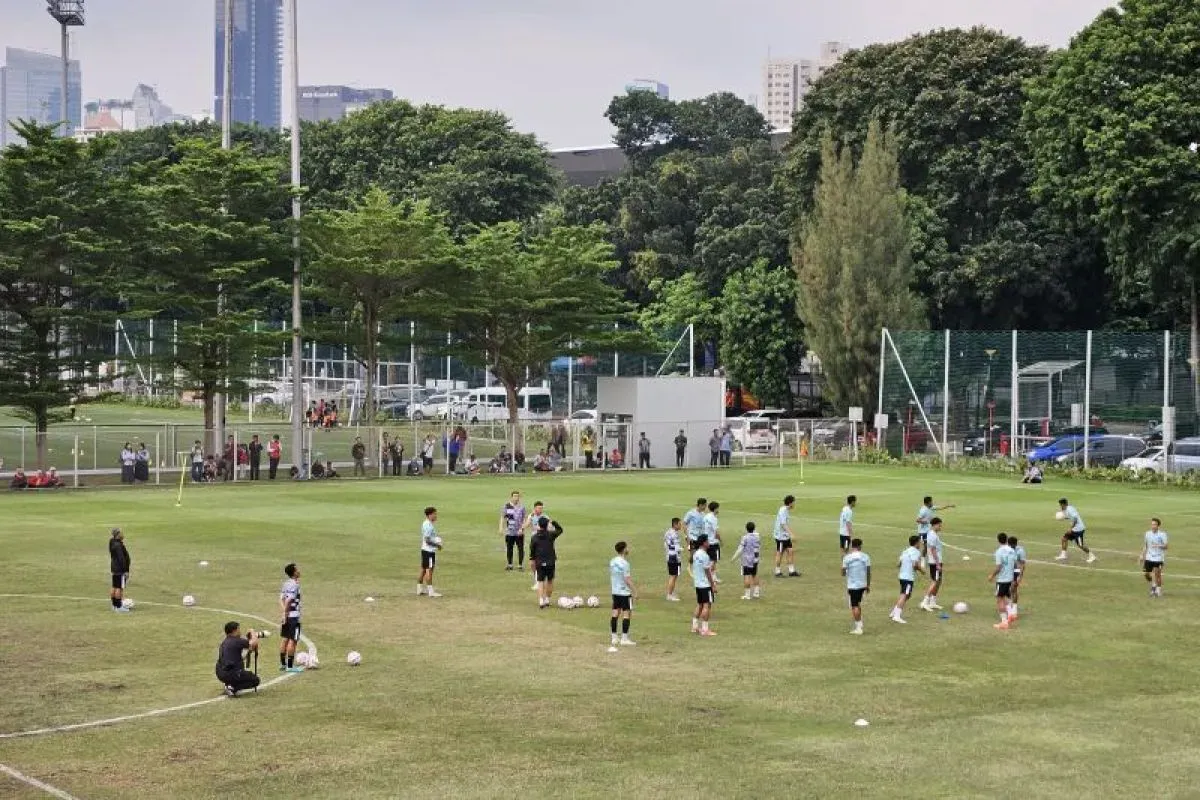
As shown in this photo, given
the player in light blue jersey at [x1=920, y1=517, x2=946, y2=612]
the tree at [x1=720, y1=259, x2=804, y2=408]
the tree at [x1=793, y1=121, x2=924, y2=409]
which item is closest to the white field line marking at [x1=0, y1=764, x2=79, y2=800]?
the player in light blue jersey at [x1=920, y1=517, x2=946, y2=612]

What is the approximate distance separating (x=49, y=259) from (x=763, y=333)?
4620 cm

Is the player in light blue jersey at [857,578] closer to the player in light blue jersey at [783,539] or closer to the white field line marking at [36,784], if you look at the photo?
the player in light blue jersey at [783,539]

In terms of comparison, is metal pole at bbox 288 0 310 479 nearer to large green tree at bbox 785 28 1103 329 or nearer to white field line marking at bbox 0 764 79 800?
large green tree at bbox 785 28 1103 329

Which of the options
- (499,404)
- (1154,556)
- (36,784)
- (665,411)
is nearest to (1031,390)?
(665,411)

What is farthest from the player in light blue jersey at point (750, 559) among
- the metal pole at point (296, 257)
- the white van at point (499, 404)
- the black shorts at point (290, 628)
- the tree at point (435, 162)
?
the tree at point (435, 162)

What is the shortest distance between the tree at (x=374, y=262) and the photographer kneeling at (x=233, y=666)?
4591 centimetres

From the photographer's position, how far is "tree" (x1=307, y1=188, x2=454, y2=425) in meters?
70.2

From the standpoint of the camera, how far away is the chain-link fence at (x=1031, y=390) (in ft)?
225

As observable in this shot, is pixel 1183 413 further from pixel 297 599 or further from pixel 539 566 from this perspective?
pixel 297 599

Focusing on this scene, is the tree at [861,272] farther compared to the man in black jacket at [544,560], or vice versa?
the tree at [861,272]

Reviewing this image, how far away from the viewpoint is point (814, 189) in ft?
301

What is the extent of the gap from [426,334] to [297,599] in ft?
187

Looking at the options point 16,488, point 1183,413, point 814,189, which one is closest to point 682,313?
point 814,189

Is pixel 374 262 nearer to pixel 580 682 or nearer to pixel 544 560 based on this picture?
pixel 544 560
